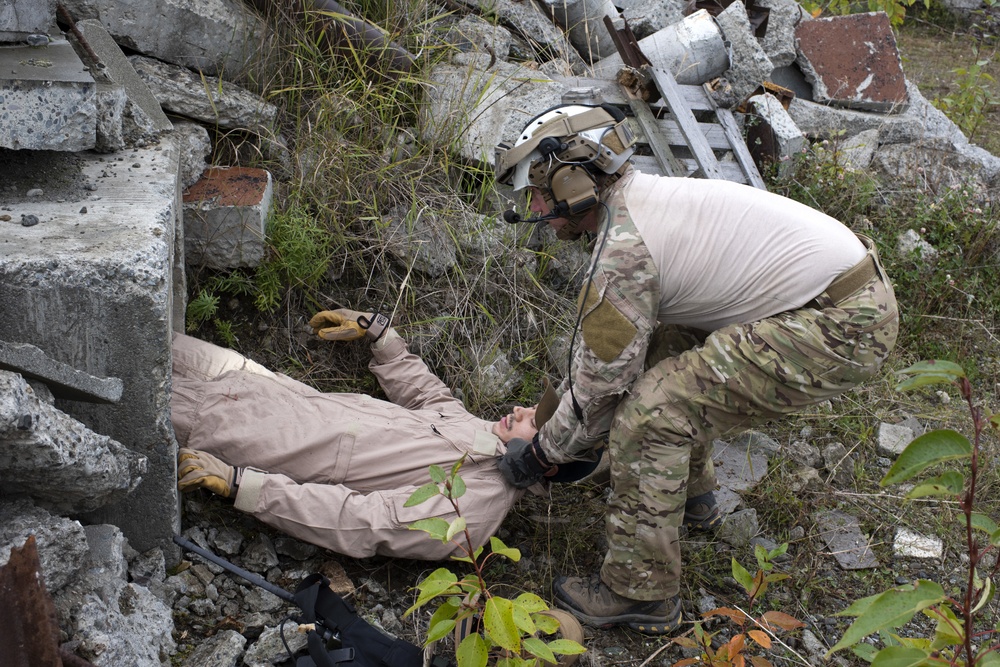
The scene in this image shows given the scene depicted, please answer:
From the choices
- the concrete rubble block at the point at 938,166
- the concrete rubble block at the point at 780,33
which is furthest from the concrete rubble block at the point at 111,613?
the concrete rubble block at the point at 780,33

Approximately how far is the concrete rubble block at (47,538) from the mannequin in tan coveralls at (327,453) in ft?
1.90

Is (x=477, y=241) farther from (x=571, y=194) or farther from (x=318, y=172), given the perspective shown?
(x=571, y=194)

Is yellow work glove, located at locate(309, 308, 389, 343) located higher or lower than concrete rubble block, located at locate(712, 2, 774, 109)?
lower

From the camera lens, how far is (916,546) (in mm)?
3389

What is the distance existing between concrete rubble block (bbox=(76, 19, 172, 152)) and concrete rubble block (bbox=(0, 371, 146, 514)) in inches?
50.8

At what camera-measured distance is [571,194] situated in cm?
262

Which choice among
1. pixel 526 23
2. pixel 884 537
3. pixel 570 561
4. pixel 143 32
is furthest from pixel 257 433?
pixel 526 23

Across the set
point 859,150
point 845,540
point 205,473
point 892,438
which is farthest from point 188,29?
point 859,150

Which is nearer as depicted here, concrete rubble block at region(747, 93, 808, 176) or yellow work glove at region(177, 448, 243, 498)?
yellow work glove at region(177, 448, 243, 498)

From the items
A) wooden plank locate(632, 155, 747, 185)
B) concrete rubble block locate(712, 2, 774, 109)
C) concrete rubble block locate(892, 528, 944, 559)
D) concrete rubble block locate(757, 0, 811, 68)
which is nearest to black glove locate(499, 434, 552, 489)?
concrete rubble block locate(892, 528, 944, 559)

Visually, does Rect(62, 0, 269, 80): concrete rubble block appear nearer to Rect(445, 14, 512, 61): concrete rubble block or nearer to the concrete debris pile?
the concrete debris pile

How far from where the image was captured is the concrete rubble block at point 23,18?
2.59 metres

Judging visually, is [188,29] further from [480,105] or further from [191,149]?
[480,105]

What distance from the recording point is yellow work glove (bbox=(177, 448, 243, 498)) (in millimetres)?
2680
